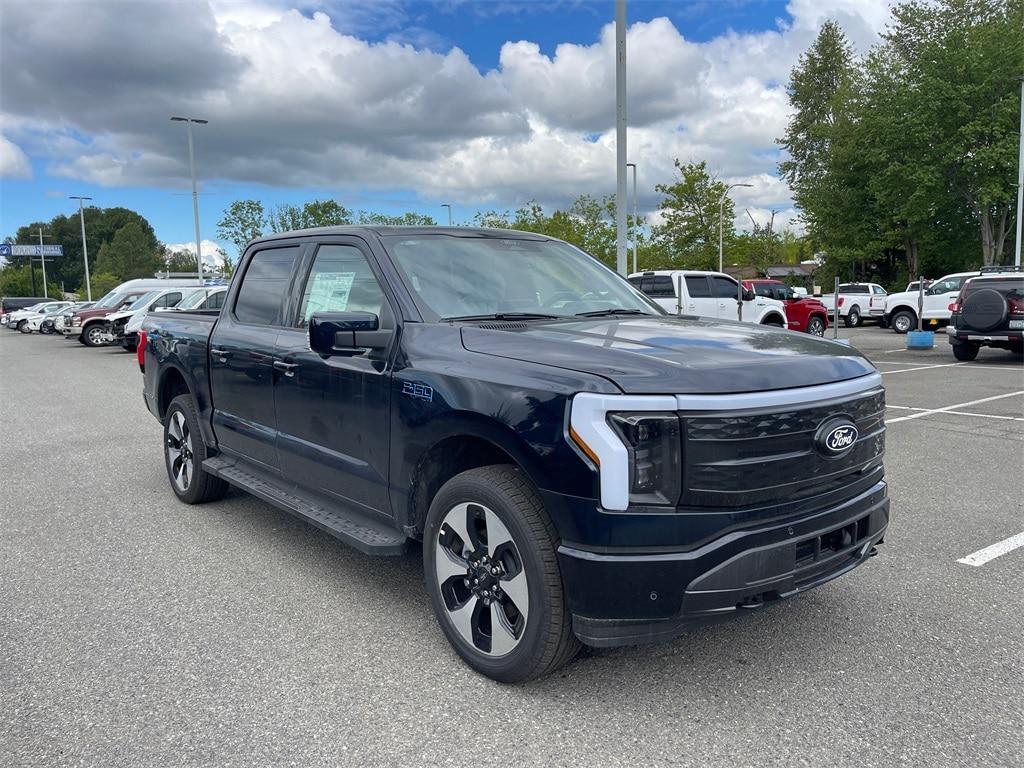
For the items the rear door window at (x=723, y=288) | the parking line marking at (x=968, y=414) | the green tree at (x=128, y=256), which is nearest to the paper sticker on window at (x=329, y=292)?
the parking line marking at (x=968, y=414)

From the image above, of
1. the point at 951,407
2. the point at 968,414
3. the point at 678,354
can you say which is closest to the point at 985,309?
the point at 951,407

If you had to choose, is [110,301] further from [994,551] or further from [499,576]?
[994,551]

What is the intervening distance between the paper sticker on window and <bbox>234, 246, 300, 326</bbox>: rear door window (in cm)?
30

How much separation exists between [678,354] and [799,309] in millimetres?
20916

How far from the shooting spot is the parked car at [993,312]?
1478cm

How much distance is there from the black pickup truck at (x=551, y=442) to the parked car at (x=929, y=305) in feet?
66.9

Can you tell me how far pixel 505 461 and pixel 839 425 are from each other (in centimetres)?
124

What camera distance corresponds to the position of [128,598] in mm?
4012

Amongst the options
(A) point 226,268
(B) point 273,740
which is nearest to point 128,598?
(B) point 273,740

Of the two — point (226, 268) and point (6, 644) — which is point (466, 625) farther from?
point (226, 268)

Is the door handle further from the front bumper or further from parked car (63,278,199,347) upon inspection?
parked car (63,278,199,347)

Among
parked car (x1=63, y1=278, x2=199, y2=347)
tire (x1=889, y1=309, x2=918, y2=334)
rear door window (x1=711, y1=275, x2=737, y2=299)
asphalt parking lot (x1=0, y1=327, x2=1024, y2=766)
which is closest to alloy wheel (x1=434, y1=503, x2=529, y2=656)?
asphalt parking lot (x1=0, y1=327, x2=1024, y2=766)

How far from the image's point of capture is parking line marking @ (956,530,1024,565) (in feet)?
14.5

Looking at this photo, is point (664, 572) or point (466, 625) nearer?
point (664, 572)
